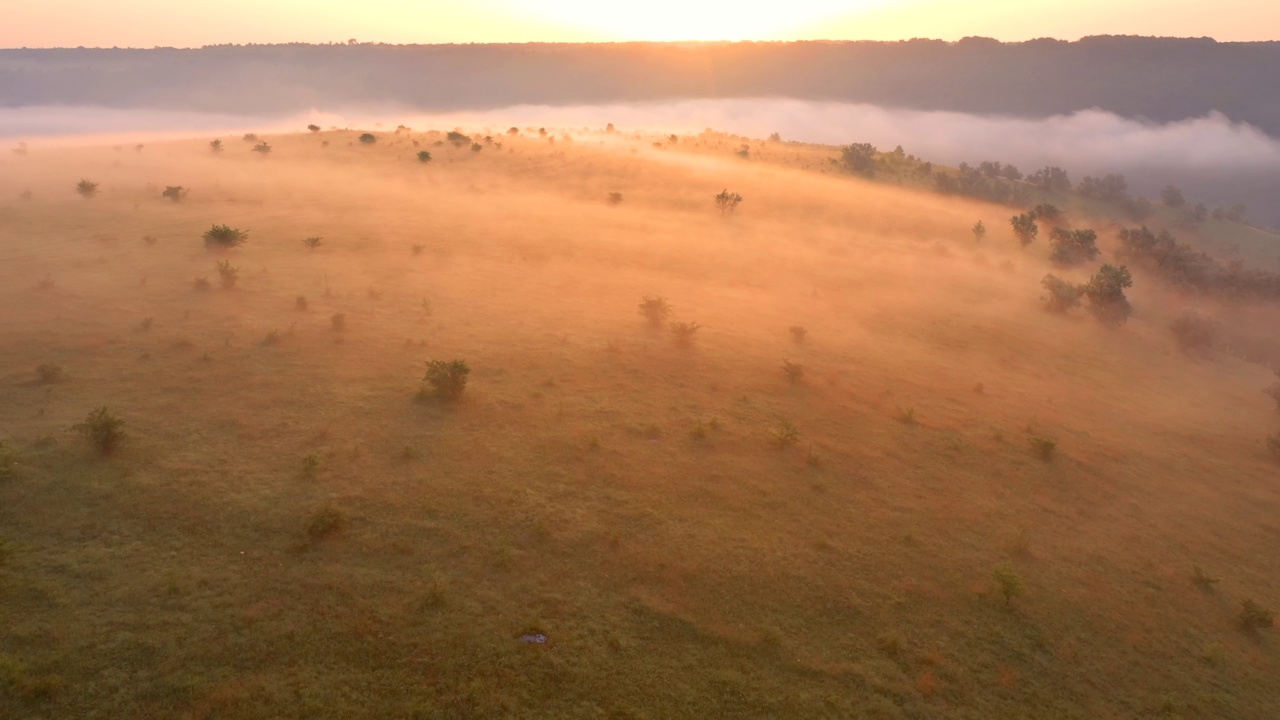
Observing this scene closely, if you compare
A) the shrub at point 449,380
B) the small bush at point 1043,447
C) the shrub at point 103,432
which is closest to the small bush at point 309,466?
the shrub at point 103,432

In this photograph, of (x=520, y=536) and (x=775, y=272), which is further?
(x=775, y=272)

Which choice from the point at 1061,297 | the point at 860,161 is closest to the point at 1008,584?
the point at 1061,297

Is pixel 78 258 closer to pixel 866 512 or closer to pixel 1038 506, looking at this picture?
pixel 866 512

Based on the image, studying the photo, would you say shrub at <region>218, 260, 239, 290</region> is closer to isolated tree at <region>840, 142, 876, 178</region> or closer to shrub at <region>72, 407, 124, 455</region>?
shrub at <region>72, 407, 124, 455</region>

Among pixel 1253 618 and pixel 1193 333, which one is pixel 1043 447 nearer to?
pixel 1253 618

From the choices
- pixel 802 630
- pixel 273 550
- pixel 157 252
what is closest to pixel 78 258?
pixel 157 252
